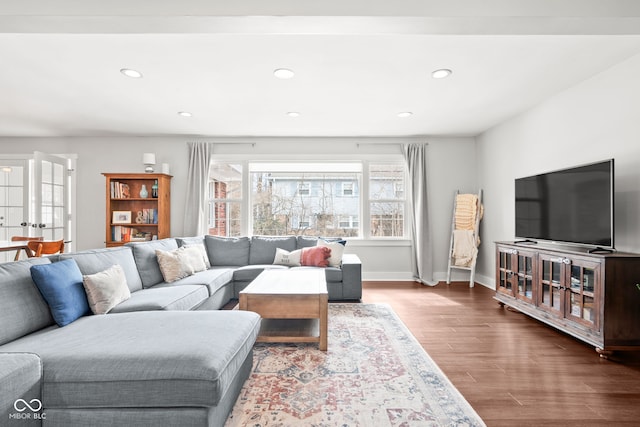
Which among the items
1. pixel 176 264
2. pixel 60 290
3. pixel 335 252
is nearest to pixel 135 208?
pixel 176 264

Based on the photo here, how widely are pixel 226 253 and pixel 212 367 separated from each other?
3426 millimetres

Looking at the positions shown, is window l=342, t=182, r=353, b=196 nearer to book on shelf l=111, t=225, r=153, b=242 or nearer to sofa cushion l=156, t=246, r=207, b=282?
sofa cushion l=156, t=246, r=207, b=282

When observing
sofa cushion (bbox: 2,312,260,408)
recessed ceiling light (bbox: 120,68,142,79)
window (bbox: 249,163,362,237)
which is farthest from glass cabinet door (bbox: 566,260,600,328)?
recessed ceiling light (bbox: 120,68,142,79)

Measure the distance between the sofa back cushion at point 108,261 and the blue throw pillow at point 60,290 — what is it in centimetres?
27

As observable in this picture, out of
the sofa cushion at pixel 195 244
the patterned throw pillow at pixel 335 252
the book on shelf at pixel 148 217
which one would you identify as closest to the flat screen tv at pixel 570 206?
the patterned throw pillow at pixel 335 252

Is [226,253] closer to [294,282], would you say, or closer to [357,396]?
[294,282]

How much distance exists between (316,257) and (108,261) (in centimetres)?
Result: 241

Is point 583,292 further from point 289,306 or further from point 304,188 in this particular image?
point 304,188

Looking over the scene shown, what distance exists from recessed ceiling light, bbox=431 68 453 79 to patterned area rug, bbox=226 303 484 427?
7.97 ft

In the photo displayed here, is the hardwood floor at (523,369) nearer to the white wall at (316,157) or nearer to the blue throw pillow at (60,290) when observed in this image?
the white wall at (316,157)

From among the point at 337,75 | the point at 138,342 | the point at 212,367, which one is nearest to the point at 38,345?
the point at 138,342

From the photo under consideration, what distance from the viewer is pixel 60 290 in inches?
80.4

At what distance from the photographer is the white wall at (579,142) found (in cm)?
289

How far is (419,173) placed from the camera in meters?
5.57
